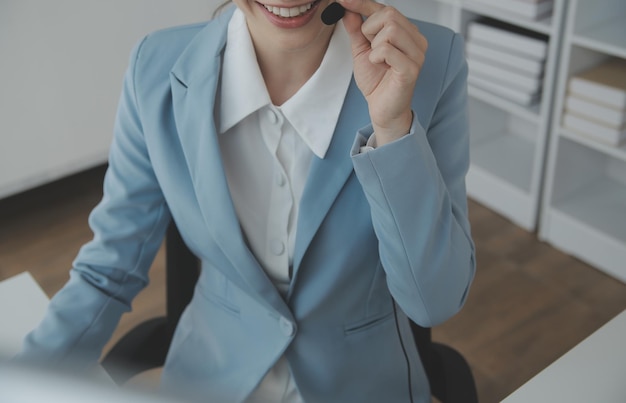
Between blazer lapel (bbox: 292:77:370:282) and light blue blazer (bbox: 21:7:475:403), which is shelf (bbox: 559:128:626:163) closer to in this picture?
light blue blazer (bbox: 21:7:475:403)

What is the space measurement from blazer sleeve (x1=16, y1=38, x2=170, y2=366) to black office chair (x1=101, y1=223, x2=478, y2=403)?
0.25ft

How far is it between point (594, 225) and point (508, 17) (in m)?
0.79

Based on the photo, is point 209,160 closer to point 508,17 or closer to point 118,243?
point 118,243

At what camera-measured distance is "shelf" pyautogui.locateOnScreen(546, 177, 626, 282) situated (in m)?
2.63

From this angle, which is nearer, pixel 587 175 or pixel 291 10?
pixel 291 10

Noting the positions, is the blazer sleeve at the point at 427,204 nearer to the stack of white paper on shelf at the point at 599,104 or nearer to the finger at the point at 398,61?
the finger at the point at 398,61

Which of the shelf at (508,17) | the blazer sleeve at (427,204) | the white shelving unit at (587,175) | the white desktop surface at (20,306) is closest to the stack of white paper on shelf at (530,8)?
the shelf at (508,17)

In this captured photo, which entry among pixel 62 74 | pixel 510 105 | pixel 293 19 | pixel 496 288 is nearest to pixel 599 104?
pixel 510 105

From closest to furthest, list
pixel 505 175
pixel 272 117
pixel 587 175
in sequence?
pixel 272 117 → pixel 587 175 → pixel 505 175

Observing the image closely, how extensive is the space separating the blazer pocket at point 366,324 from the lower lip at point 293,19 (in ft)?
1.48

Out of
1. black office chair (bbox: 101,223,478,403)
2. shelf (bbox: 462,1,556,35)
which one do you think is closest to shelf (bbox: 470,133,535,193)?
shelf (bbox: 462,1,556,35)

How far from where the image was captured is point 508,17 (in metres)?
2.68

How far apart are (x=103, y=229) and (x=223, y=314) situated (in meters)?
0.23

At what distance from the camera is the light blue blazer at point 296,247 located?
105 centimetres
